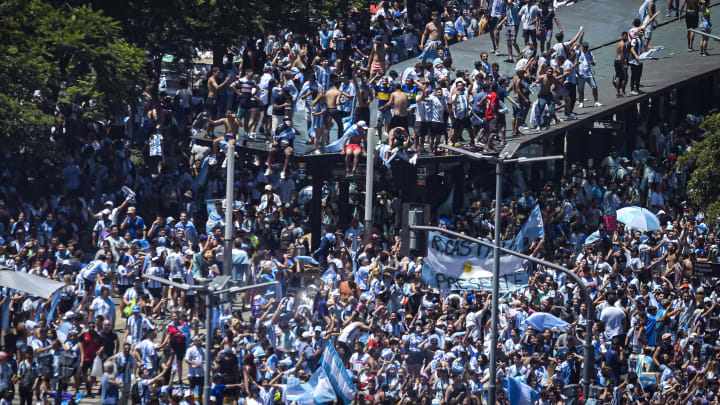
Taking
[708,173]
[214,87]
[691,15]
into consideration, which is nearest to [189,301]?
[214,87]

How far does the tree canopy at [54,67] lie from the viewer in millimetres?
34219

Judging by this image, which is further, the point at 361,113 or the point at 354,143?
the point at 361,113

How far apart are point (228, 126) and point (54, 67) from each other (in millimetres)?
4231

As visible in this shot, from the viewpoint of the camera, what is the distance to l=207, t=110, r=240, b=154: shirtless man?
35344 millimetres

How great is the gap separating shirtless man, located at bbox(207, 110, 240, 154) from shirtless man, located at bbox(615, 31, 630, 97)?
9910 millimetres

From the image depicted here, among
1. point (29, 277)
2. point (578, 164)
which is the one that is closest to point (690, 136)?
point (578, 164)

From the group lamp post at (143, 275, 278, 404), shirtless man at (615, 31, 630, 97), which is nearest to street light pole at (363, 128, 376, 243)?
lamp post at (143, 275, 278, 404)

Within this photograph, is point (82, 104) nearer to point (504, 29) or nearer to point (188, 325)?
point (188, 325)

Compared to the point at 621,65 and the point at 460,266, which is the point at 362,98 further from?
the point at 621,65

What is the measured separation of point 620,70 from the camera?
38281 mm

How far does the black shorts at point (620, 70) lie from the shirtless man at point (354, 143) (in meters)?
7.65

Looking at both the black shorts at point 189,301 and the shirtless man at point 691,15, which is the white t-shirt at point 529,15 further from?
the black shorts at point 189,301

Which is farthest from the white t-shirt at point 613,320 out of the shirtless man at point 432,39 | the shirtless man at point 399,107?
the shirtless man at point 432,39

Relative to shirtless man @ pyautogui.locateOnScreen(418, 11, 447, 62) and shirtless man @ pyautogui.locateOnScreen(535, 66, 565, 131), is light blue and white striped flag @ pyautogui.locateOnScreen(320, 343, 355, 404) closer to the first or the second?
shirtless man @ pyautogui.locateOnScreen(535, 66, 565, 131)
